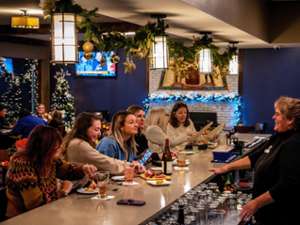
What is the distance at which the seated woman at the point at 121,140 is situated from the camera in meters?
5.09

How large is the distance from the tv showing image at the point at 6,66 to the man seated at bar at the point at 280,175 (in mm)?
11094

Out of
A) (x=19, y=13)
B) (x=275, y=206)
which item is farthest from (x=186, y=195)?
(x=19, y=13)

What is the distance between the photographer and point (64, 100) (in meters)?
14.9

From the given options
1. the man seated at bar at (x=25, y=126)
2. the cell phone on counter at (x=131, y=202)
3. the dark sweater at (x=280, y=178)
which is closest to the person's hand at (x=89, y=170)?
the cell phone on counter at (x=131, y=202)

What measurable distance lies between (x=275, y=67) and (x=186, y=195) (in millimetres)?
9957

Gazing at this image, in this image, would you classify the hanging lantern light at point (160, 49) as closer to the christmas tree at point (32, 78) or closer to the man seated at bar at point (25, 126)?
the man seated at bar at point (25, 126)

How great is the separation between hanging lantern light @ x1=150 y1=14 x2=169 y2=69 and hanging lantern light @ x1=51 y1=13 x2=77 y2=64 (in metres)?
1.52

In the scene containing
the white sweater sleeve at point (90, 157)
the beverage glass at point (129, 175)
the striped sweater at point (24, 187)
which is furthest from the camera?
the white sweater sleeve at point (90, 157)

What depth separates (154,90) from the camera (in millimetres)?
14648

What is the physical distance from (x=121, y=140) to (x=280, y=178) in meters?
1.84

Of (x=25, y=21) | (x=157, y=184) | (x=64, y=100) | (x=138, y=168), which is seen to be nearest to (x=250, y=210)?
(x=157, y=184)

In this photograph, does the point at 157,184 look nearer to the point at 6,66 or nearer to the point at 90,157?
the point at 90,157

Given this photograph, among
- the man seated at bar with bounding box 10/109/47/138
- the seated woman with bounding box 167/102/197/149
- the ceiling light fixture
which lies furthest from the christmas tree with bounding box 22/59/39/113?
the seated woman with bounding box 167/102/197/149

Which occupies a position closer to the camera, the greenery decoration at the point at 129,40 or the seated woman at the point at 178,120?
the greenery decoration at the point at 129,40
